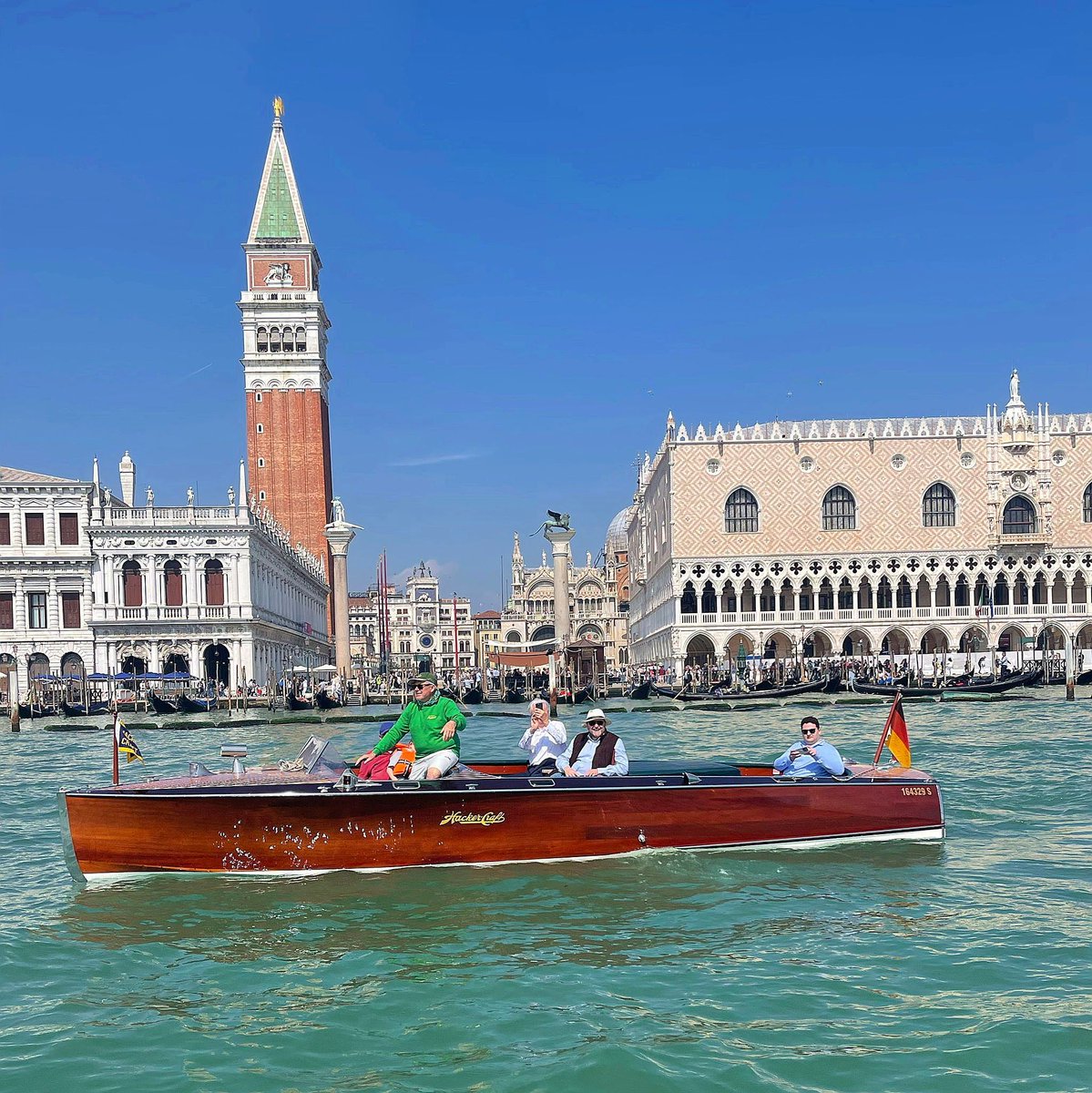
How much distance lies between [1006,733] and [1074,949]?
44.5 ft

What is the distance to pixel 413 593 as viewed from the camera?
10606 cm

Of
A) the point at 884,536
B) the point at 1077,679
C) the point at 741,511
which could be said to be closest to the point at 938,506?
the point at 884,536

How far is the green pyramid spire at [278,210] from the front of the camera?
198ft

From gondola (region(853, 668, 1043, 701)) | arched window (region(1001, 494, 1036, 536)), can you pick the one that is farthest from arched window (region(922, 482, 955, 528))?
gondola (region(853, 668, 1043, 701))

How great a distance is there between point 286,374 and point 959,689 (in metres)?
37.9

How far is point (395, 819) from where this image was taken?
25.1ft

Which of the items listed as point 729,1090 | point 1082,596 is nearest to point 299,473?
point 1082,596

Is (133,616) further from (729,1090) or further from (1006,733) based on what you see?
(729,1090)

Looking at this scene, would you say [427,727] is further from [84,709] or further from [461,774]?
[84,709]

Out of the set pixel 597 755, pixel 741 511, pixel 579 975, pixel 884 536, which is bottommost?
pixel 579 975

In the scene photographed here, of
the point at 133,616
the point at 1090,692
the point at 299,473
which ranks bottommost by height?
the point at 1090,692

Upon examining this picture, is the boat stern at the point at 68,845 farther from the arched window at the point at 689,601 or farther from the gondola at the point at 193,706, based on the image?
the arched window at the point at 689,601

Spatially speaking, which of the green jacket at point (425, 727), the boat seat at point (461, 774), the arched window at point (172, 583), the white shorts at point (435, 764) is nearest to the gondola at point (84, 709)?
the arched window at point (172, 583)

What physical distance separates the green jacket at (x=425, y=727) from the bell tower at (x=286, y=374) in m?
50.6
